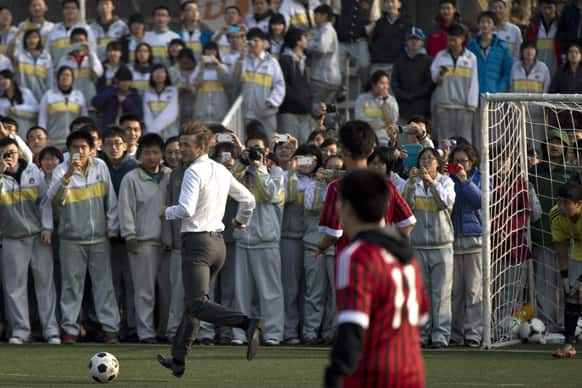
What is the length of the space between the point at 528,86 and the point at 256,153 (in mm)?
5220

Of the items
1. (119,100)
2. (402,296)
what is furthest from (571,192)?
(402,296)

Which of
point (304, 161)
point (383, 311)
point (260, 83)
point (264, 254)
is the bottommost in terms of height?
point (264, 254)

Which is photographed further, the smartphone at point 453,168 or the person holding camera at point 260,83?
the person holding camera at point 260,83

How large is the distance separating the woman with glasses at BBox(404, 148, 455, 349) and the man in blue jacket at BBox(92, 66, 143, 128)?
16.8ft

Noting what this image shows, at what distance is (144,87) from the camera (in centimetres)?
1755

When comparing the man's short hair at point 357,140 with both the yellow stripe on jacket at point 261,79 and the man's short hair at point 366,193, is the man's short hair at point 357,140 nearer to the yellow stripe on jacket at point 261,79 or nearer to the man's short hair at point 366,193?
the man's short hair at point 366,193

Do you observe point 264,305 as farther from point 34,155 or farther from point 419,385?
point 419,385

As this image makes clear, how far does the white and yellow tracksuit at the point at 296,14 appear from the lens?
61.1 ft

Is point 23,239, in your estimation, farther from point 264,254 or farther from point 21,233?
point 264,254

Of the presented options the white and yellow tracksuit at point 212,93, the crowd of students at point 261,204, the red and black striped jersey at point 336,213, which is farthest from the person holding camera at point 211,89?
the red and black striped jersey at point 336,213

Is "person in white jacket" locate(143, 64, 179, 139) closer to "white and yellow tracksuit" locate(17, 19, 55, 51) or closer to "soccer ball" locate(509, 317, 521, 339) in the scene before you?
"white and yellow tracksuit" locate(17, 19, 55, 51)

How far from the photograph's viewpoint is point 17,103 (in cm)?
1723

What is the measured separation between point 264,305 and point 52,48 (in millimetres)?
6593

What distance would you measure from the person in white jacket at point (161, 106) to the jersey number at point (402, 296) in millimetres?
11867
